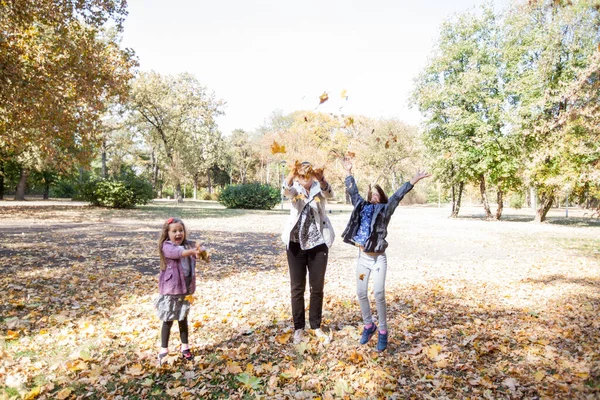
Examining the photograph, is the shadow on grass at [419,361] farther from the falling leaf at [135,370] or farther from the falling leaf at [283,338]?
the falling leaf at [135,370]

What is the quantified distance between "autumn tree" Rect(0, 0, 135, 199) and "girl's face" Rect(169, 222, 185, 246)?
11.6 m

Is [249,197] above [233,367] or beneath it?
above

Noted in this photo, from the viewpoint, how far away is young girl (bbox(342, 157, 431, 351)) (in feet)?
14.1

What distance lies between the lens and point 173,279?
4.05 m

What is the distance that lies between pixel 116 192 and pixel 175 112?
12812 millimetres

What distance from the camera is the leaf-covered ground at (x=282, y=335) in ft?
12.1

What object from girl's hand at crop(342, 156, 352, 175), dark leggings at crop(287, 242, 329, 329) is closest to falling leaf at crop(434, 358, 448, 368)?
dark leggings at crop(287, 242, 329, 329)

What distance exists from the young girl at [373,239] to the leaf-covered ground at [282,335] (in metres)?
0.39

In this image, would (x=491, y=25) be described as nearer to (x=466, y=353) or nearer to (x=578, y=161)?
(x=578, y=161)

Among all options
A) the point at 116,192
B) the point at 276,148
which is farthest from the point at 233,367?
the point at 116,192

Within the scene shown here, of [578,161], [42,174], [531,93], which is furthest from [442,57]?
[42,174]

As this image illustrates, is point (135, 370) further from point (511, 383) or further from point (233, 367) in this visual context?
point (511, 383)

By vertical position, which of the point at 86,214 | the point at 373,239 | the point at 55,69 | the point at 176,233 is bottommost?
the point at 86,214

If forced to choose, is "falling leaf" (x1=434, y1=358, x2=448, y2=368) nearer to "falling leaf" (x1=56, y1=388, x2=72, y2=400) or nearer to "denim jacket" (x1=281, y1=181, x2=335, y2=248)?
"denim jacket" (x1=281, y1=181, x2=335, y2=248)
